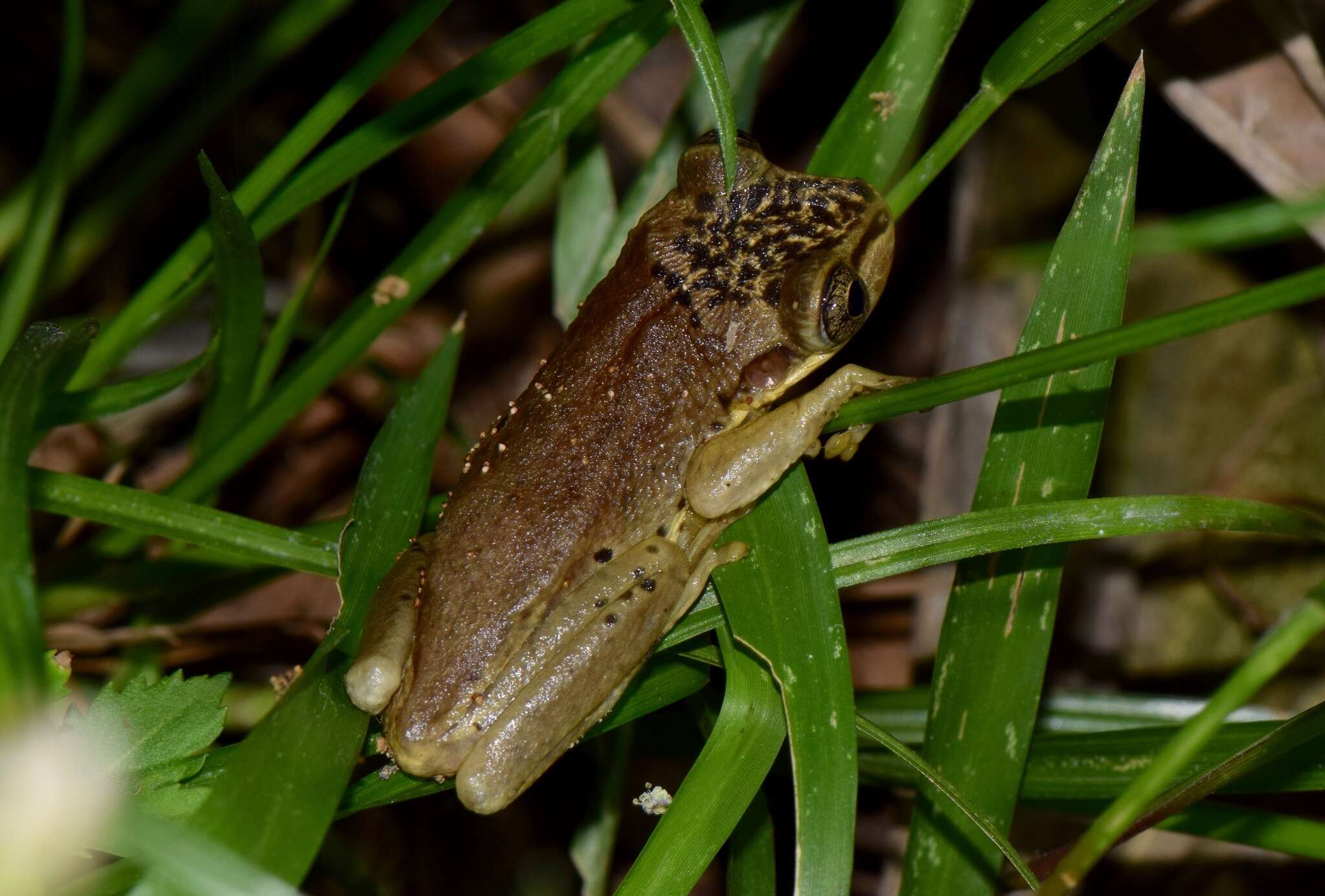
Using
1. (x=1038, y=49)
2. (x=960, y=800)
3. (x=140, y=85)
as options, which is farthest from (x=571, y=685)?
(x=140, y=85)

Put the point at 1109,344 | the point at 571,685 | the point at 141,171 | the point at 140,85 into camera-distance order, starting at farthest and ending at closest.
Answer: the point at 141,171
the point at 140,85
the point at 571,685
the point at 1109,344

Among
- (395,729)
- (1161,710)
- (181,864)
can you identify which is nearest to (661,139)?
(395,729)

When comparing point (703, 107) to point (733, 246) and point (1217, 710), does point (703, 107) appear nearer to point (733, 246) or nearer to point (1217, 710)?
point (733, 246)

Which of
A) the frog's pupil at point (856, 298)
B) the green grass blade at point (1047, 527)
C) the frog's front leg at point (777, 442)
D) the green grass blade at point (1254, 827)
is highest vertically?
the frog's pupil at point (856, 298)

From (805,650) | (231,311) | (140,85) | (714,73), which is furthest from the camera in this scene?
(140,85)

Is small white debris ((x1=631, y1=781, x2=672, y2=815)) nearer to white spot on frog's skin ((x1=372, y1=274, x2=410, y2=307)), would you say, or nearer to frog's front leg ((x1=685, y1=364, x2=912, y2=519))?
frog's front leg ((x1=685, y1=364, x2=912, y2=519))

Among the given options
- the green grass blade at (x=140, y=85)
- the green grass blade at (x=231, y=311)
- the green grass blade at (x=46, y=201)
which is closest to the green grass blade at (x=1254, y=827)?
the green grass blade at (x=231, y=311)

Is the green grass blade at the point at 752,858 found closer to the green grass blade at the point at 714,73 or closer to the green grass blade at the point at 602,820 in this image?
the green grass blade at the point at 602,820
